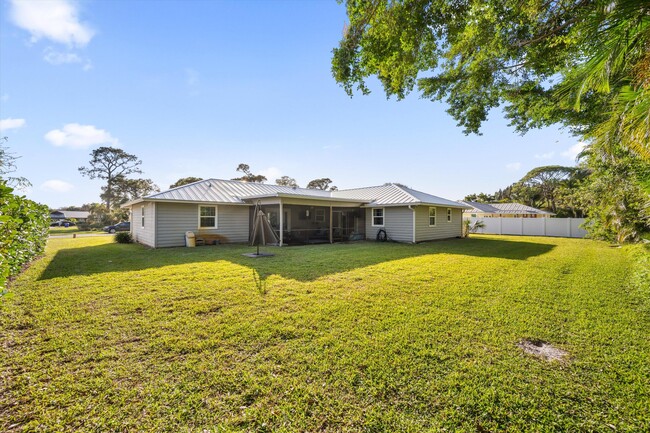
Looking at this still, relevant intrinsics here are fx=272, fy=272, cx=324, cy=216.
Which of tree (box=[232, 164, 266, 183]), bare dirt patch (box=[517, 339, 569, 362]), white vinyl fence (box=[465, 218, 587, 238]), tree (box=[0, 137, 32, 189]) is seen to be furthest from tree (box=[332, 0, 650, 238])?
tree (box=[232, 164, 266, 183])

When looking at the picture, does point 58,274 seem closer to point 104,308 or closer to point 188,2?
point 104,308

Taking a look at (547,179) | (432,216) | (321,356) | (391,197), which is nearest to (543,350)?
(321,356)

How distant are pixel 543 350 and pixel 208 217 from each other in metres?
13.3

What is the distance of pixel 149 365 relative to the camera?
2893mm

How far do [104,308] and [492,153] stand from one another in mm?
16464

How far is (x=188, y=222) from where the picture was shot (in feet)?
42.5

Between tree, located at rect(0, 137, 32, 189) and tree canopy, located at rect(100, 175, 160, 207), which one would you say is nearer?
tree, located at rect(0, 137, 32, 189)

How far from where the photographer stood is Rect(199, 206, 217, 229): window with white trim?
13.3 meters

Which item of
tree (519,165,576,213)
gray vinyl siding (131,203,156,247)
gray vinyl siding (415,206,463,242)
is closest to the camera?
gray vinyl siding (131,203,156,247)

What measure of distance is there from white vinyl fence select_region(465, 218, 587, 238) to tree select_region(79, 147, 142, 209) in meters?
55.2

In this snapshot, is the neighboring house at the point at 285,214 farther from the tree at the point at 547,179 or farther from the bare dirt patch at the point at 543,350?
the tree at the point at 547,179

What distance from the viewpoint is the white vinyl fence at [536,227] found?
19859 mm

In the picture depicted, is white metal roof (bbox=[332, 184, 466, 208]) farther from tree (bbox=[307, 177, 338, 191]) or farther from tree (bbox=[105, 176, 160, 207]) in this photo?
tree (bbox=[105, 176, 160, 207])

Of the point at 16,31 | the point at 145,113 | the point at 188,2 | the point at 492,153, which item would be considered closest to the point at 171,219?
the point at 145,113
